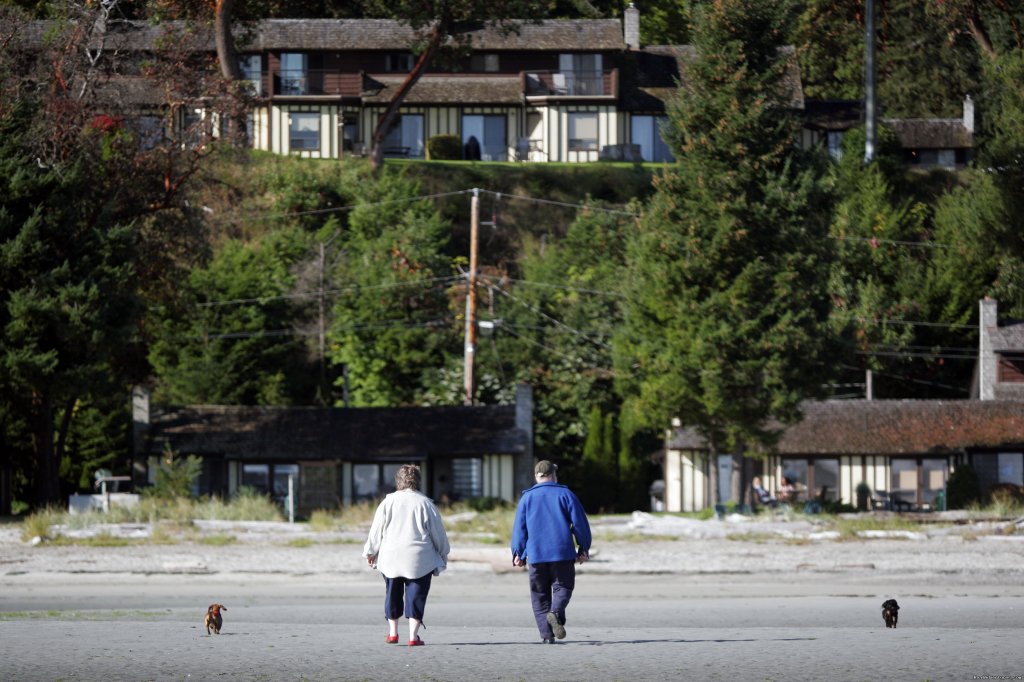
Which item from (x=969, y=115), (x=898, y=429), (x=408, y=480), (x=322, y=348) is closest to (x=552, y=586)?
(x=408, y=480)

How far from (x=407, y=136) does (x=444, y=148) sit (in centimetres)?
327

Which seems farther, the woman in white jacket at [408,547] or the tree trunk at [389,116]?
the tree trunk at [389,116]

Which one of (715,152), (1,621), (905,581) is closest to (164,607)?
(1,621)

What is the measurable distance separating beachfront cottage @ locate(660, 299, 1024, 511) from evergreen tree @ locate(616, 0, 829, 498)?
466 centimetres

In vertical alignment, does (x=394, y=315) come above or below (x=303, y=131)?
below

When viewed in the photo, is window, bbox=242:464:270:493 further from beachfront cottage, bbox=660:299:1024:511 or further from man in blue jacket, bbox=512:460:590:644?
man in blue jacket, bbox=512:460:590:644

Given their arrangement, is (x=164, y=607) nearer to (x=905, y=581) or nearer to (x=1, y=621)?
(x=1, y=621)

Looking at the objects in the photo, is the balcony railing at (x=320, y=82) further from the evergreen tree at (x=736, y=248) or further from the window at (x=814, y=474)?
the window at (x=814, y=474)

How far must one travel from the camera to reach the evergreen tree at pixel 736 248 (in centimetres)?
3547

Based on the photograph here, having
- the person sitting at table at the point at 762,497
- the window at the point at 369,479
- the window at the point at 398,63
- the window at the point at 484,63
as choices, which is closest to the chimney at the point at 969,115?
the window at the point at 484,63

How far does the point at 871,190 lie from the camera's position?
5078 cm

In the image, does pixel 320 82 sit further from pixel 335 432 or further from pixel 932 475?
pixel 932 475

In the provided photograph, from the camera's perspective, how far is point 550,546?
463 inches

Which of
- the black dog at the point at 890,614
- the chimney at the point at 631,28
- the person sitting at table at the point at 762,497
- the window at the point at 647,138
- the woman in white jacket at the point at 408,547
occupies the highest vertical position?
the chimney at the point at 631,28
